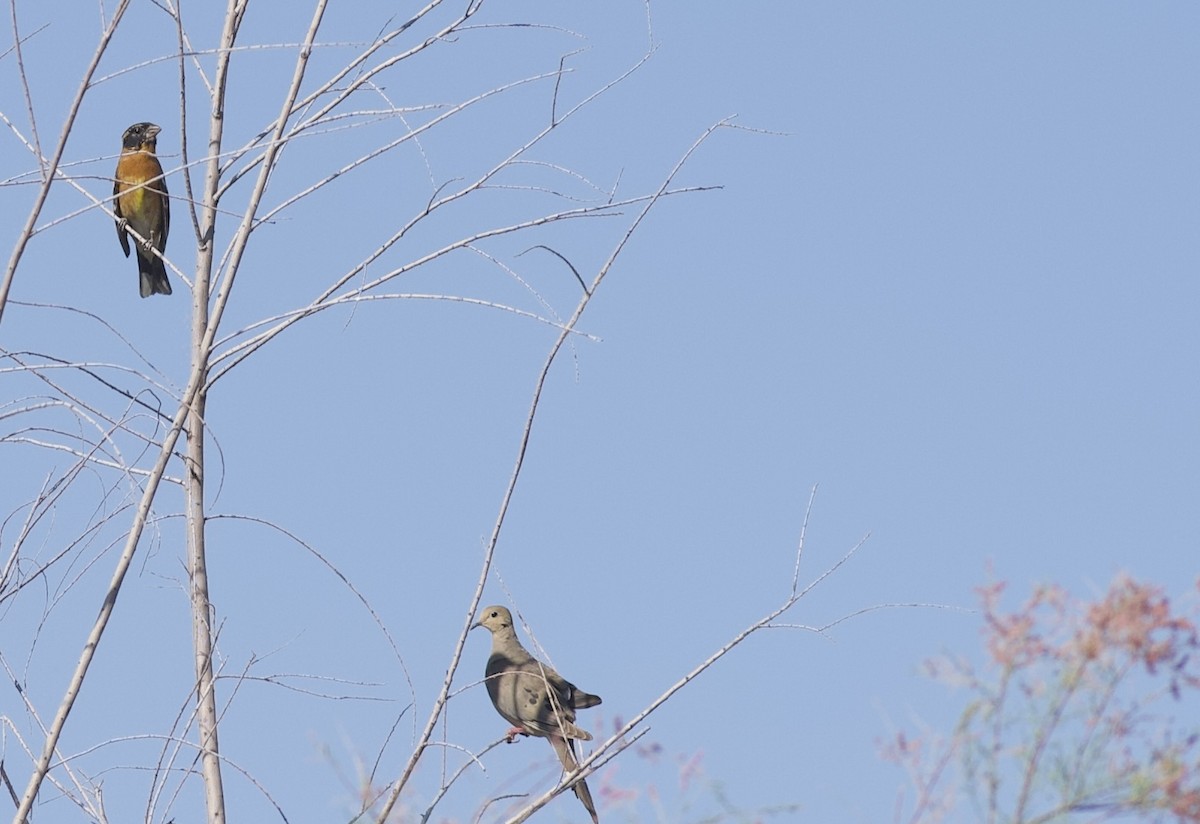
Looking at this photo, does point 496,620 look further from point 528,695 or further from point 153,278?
point 153,278

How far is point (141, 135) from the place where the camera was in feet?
26.8

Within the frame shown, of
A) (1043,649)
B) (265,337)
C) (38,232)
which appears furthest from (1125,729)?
(38,232)

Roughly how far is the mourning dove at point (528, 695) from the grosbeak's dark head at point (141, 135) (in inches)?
128

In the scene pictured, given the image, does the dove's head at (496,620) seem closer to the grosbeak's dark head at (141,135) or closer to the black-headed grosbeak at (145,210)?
the black-headed grosbeak at (145,210)

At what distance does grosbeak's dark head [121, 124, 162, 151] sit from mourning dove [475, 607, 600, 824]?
324 cm

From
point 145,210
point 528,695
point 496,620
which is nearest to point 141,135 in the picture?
point 145,210

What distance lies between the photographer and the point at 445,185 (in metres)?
2.47

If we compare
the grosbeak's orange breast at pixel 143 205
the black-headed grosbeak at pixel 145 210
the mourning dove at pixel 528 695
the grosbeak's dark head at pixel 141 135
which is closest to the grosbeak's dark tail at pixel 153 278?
the black-headed grosbeak at pixel 145 210

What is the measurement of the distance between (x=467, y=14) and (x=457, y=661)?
1.00 metres

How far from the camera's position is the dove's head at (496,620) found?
21.2 feet

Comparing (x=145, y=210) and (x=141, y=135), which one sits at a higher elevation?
(x=141, y=135)

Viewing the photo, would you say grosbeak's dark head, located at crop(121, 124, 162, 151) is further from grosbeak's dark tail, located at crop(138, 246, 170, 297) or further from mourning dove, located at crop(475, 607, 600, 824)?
mourning dove, located at crop(475, 607, 600, 824)

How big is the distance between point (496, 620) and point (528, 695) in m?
0.90

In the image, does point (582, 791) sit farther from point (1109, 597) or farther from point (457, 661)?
point (457, 661)
